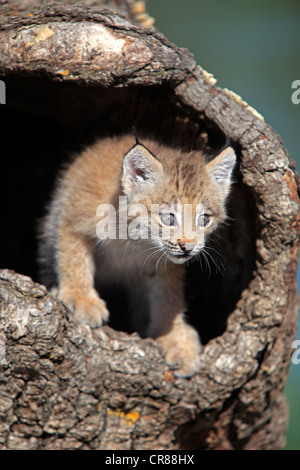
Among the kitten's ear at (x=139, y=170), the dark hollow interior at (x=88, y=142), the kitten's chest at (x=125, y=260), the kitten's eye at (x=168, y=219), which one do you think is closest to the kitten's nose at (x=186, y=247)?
the kitten's eye at (x=168, y=219)

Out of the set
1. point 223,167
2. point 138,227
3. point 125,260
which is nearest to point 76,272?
point 125,260

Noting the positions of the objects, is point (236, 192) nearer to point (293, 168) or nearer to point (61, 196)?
point (293, 168)

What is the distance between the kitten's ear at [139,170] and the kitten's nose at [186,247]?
592 millimetres

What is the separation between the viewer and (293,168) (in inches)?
172

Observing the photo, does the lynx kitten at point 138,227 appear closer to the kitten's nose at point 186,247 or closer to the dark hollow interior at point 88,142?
the kitten's nose at point 186,247

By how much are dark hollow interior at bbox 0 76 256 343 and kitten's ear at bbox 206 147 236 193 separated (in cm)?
12

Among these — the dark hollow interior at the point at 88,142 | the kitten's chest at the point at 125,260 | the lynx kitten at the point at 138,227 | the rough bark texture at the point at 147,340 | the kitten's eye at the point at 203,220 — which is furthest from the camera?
the dark hollow interior at the point at 88,142

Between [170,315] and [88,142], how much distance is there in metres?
1.96

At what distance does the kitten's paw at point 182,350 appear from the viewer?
13.9 feet

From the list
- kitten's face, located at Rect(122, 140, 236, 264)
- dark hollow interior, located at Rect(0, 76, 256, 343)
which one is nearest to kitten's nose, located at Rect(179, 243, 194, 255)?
kitten's face, located at Rect(122, 140, 236, 264)

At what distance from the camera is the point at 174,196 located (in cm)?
421

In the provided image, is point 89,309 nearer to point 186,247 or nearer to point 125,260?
point 125,260

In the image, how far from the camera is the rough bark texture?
3736 mm
